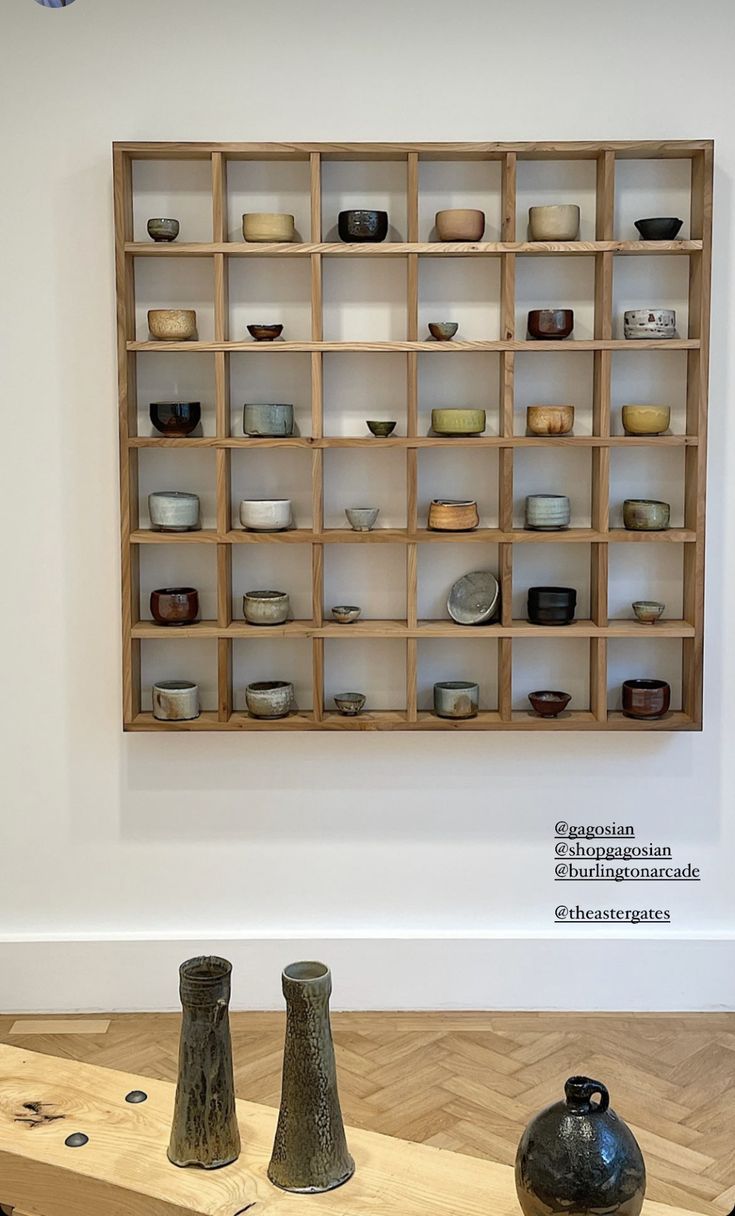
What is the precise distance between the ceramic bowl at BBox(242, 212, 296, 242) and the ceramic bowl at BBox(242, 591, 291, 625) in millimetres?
927

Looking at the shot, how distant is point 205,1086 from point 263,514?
2.01m

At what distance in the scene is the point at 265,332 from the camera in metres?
3.36

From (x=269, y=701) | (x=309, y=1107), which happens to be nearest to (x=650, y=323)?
(x=269, y=701)

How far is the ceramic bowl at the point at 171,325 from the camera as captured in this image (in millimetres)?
3334

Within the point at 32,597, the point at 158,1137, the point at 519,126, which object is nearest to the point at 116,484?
the point at 32,597

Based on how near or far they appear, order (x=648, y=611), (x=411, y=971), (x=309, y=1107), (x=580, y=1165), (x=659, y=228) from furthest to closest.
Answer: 1. (x=411, y=971)
2. (x=648, y=611)
3. (x=659, y=228)
4. (x=309, y=1107)
5. (x=580, y=1165)

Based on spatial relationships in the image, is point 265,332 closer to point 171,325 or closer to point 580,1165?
point 171,325

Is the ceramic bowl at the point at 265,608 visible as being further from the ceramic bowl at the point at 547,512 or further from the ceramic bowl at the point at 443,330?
the ceramic bowl at the point at 443,330

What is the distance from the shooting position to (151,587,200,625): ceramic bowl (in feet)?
11.2

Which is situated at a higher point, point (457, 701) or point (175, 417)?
point (175, 417)

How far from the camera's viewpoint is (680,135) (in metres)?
3.39

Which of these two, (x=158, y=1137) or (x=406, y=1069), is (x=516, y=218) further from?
(x=158, y=1137)

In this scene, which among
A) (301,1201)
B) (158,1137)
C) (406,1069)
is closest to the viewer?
(301,1201)

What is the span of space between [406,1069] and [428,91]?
8.24 feet
